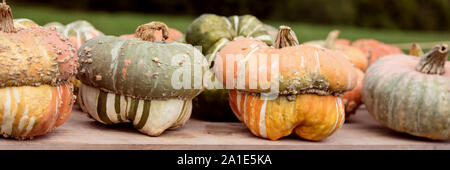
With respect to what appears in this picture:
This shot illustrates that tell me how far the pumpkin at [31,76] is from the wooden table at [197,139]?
73 mm

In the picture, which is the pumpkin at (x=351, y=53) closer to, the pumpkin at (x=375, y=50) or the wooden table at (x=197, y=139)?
the pumpkin at (x=375, y=50)

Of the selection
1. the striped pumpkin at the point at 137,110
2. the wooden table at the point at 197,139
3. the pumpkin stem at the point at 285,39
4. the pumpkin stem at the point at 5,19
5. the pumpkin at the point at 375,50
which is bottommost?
the wooden table at the point at 197,139

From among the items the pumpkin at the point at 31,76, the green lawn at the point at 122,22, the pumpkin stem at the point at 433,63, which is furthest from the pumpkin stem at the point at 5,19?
the green lawn at the point at 122,22

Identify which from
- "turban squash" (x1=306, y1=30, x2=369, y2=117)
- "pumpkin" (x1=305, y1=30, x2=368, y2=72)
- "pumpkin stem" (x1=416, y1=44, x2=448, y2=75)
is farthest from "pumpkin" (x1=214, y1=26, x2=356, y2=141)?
"pumpkin" (x1=305, y1=30, x2=368, y2=72)

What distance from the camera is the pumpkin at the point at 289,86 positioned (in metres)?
1.54

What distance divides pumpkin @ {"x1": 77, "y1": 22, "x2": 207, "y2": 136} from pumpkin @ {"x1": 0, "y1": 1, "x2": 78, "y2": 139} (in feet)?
0.37

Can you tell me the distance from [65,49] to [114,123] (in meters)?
0.36

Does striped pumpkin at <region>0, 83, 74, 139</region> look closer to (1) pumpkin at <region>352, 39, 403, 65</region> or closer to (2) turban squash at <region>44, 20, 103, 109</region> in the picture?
(2) turban squash at <region>44, 20, 103, 109</region>

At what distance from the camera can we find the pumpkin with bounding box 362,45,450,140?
5.65 ft

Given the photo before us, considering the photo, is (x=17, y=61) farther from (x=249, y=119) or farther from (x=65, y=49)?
(x=249, y=119)

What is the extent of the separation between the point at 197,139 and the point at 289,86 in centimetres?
35

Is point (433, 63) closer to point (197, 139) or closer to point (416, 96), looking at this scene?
point (416, 96)
